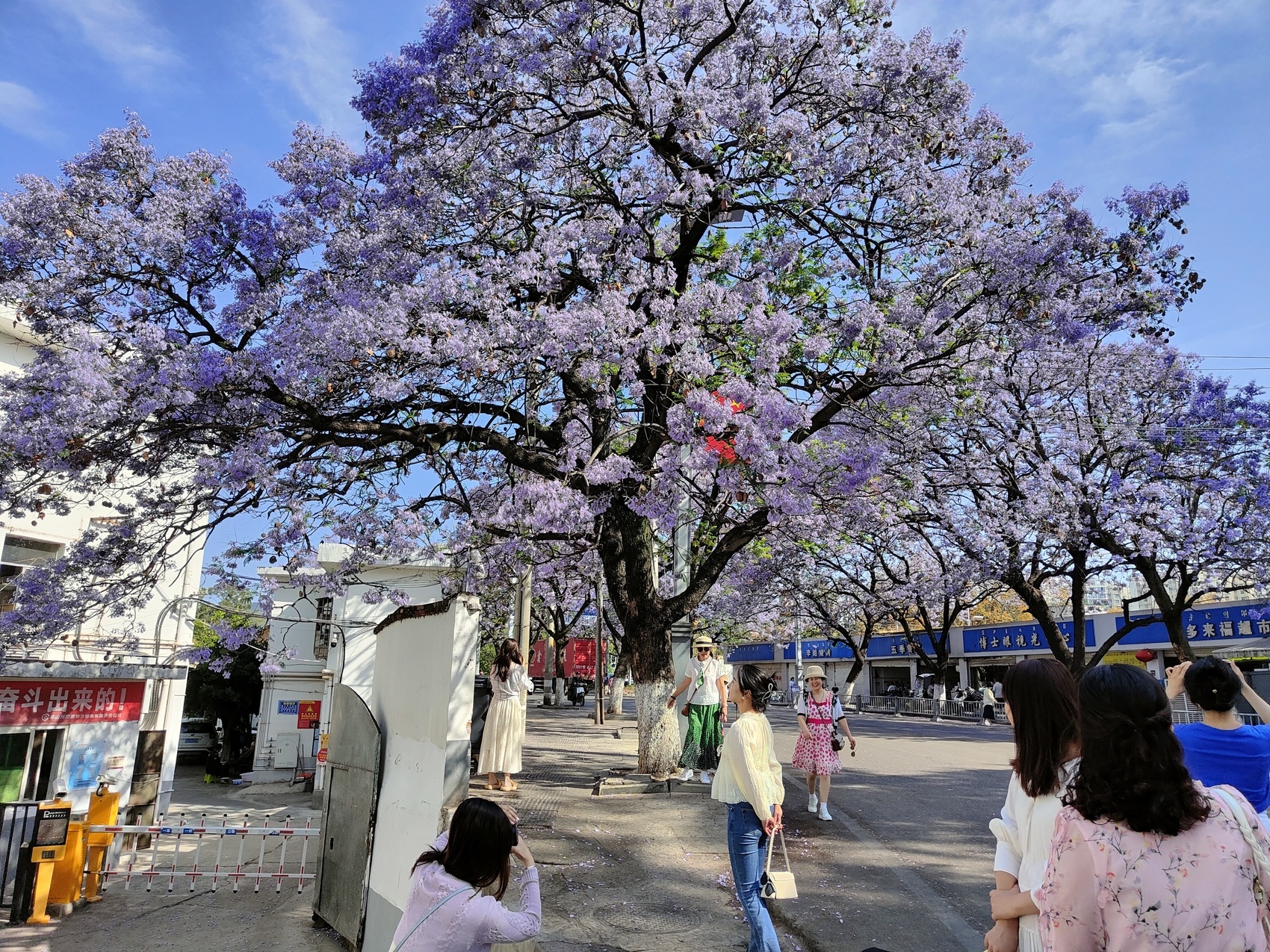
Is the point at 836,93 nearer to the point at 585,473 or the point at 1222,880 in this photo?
the point at 585,473

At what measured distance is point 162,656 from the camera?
1767cm

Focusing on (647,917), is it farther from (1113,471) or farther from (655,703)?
(1113,471)

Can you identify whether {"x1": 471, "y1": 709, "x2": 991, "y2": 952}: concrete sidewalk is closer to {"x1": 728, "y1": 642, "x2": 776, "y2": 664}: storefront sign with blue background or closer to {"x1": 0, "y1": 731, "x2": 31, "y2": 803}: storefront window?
{"x1": 0, "y1": 731, "x2": 31, "y2": 803}: storefront window

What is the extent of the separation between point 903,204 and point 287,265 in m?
6.97

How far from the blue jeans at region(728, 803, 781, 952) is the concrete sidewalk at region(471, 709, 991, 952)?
80 cm

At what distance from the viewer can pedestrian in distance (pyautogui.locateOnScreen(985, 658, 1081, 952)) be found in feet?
8.23

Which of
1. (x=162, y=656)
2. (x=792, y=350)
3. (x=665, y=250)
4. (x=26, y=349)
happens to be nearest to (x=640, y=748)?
(x=792, y=350)

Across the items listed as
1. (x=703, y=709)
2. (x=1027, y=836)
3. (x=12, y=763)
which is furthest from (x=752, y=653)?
(x=1027, y=836)

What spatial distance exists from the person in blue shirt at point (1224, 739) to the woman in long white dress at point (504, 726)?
7094 mm

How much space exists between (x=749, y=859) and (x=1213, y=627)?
3077cm

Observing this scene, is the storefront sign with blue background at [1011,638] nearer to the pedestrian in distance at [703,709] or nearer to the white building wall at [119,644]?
the pedestrian in distance at [703,709]

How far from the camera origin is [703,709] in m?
10.4

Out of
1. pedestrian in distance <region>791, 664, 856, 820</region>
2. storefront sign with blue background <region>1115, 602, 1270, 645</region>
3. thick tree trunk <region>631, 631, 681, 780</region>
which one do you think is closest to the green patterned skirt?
thick tree trunk <region>631, 631, 681, 780</region>

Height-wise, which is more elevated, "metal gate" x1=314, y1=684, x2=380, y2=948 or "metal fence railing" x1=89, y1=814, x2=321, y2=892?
"metal gate" x1=314, y1=684, x2=380, y2=948
